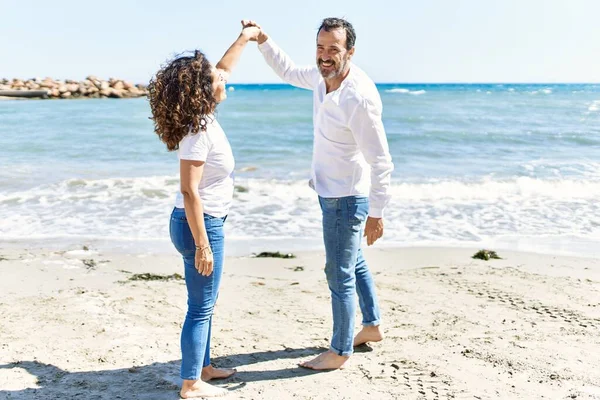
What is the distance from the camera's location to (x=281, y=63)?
376 centimetres

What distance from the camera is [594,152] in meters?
15.8

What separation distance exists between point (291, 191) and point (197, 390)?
22.8 feet

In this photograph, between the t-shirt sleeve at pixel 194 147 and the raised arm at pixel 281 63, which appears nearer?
the t-shirt sleeve at pixel 194 147

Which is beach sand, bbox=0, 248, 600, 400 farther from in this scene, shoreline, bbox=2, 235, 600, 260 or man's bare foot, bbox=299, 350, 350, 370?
shoreline, bbox=2, 235, 600, 260

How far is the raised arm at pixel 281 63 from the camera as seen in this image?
3.69m

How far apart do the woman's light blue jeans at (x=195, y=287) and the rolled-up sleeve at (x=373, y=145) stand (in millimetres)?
761

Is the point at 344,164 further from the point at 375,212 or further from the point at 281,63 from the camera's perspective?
the point at 281,63

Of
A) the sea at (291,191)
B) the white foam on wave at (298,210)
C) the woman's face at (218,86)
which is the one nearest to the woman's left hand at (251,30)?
the woman's face at (218,86)

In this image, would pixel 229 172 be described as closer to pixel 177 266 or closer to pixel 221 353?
pixel 221 353

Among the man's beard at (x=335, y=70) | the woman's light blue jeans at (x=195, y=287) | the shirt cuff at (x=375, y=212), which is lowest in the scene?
the woman's light blue jeans at (x=195, y=287)

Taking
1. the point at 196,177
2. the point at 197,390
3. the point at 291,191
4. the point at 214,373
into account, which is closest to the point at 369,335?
the point at 214,373

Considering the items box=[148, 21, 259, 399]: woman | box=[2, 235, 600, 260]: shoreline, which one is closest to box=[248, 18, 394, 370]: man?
box=[148, 21, 259, 399]: woman

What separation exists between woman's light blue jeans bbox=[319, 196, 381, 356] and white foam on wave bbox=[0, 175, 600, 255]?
3.51m

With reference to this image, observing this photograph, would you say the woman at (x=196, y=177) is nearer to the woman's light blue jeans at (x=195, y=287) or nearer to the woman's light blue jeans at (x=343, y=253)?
the woman's light blue jeans at (x=195, y=287)
